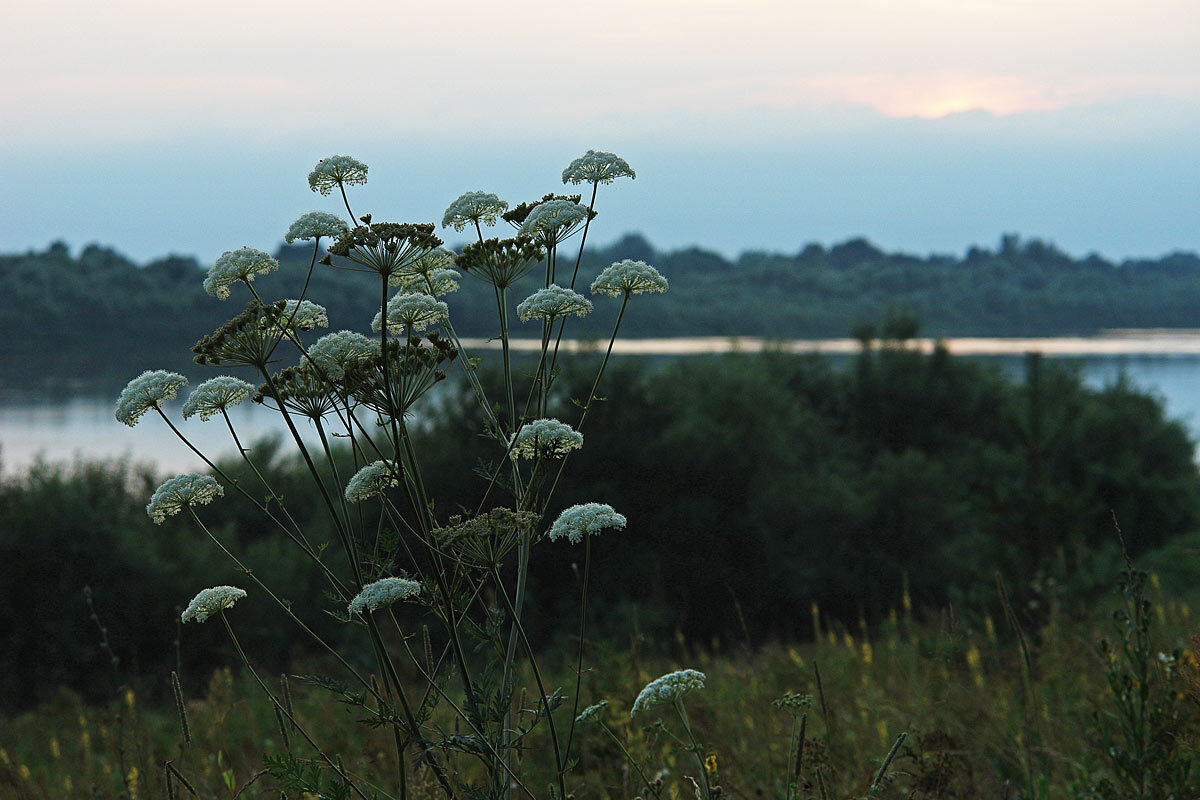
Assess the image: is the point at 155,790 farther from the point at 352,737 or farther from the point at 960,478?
the point at 960,478

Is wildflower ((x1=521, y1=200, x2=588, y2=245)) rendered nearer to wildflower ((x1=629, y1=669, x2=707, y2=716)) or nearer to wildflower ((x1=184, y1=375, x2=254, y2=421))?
wildflower ((x1=184, y1=375, x2=254, y2=421))

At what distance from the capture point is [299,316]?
9.82 feet

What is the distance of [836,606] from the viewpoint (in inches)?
807

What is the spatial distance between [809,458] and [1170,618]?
14602mm

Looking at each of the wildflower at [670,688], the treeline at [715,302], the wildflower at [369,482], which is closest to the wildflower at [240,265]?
the wildflower at [369,482]

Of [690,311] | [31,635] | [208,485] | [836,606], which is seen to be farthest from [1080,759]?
[690,311]

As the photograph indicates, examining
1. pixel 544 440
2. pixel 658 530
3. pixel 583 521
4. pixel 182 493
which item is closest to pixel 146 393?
pixel 182 493

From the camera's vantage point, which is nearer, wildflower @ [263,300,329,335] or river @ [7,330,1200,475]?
wildflower @ [263,300,329,335]

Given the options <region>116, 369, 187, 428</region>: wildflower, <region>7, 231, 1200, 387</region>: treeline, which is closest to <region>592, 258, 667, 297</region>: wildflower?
<region>116, 369, 187, 428</region>: wildflower

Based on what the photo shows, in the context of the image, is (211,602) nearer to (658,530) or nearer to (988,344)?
(658,530)

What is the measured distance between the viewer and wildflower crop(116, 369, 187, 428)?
291 cm

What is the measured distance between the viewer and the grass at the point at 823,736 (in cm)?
406

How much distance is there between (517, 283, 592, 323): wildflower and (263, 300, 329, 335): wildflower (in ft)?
2.04

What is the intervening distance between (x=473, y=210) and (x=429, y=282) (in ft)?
1.00
